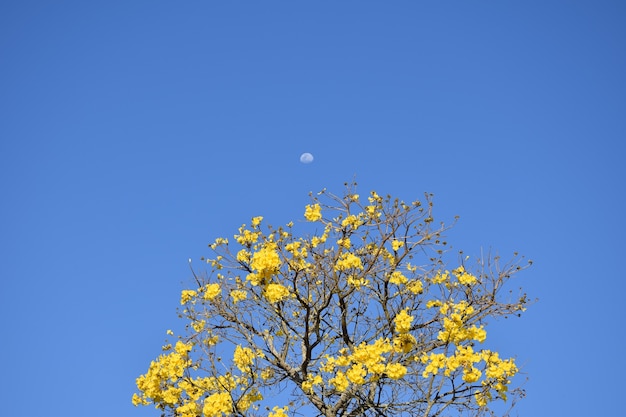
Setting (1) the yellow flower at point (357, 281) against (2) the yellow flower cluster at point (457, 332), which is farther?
(1) the yellow flower at point (357, 281)

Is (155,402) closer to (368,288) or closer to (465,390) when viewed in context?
(368,288)

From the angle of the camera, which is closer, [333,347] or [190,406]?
[190,406]

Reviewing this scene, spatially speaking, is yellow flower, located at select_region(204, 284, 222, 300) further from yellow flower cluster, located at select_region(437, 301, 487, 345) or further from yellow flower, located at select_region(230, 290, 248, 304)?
yellow flower cluster, located at select_region(437, 301, 487, 345)

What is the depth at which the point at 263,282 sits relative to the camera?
776cm

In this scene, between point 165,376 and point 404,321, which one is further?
point 165,376

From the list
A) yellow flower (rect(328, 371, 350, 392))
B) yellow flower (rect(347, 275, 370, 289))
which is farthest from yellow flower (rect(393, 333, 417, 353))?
yellow flower (rect(347, 275, 370, 289))

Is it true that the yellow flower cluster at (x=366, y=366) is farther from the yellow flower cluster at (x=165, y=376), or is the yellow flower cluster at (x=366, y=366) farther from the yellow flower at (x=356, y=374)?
the yellow flower cluster at (x=165, y=376)

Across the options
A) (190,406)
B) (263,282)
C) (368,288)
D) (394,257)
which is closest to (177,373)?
(190,406)

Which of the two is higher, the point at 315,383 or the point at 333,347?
the point at 333,347

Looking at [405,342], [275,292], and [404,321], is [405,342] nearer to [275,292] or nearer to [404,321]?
[404,321]

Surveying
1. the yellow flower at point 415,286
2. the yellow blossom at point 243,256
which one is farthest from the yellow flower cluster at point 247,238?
the yellow flower at point 415,286

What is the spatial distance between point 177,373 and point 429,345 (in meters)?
3.44

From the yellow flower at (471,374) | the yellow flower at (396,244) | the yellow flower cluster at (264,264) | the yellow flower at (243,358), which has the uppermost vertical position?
the yellow flower at (396,244)

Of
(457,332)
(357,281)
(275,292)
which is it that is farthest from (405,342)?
(275,292)
